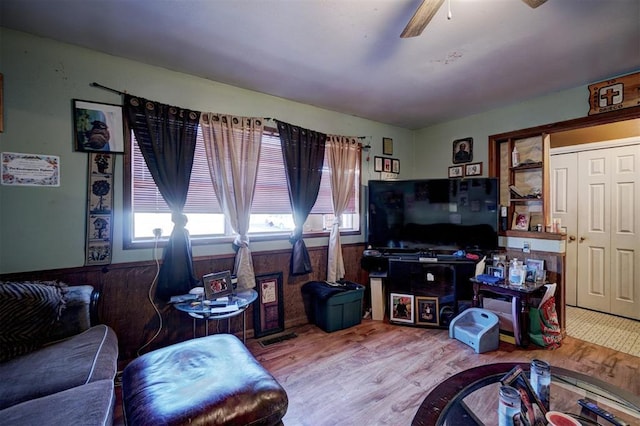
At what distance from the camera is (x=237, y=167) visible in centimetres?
254

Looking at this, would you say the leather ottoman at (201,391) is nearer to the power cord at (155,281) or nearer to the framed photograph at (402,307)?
the power cord at (155,281)

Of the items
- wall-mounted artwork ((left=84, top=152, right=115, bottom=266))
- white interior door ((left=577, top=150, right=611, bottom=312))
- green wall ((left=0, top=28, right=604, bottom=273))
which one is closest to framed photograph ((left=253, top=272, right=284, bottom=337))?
green wall ((left=0, top=28, right=604, bottom=273))

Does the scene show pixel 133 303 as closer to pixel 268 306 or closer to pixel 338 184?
pixel 268 306

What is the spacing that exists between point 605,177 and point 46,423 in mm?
5060

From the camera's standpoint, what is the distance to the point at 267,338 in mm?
2678

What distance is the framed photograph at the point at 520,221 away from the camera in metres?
2.98

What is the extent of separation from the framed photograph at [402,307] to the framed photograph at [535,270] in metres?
1.18

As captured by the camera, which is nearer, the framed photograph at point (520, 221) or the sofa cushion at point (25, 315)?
the sofa cushion at point (25, 315)

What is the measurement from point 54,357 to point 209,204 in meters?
1.42

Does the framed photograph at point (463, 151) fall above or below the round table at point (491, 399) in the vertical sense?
above

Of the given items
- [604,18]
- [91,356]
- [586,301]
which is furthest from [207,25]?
[586,301]

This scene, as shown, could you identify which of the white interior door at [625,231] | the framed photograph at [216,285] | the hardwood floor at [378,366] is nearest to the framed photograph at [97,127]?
the framed photograph at [216,285]

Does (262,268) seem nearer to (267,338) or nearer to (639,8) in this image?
(267,338)

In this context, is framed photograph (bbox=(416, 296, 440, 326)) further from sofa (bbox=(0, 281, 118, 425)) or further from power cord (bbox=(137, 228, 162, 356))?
sofa (bbox=(0, 281, 118, 425))
